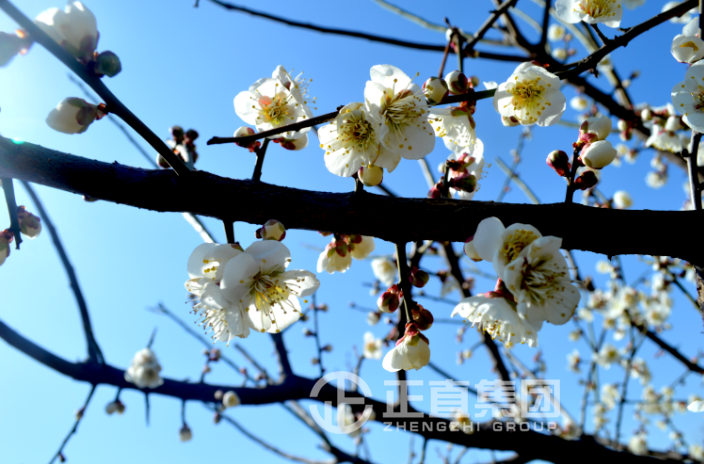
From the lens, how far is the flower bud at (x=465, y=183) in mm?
1418

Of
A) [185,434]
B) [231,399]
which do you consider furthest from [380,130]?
[185,434]

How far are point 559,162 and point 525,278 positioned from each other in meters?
0.46

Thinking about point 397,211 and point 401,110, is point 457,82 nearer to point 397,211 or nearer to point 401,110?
point 401,110

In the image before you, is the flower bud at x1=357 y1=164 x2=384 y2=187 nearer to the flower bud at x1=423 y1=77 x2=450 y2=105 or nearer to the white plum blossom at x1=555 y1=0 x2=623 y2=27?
the flower bud at x1=423 y1=77 x2=450 y2=105

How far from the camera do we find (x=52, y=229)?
1974 millimetres

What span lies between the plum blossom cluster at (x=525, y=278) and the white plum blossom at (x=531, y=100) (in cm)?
59

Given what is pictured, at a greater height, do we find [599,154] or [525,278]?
[599,154]

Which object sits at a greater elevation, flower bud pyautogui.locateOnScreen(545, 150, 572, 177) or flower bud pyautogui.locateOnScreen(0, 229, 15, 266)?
flower bud pyautogui.locateOnScreen(545, 150, 572, 177)

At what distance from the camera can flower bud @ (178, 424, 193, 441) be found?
11.9 ft

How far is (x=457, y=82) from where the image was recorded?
1208mm

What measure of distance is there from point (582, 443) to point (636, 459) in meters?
0.28

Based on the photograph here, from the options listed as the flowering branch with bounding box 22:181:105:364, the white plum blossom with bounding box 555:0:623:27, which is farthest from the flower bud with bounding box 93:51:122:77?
the white plum blossom with bounding box 555:0:623:27

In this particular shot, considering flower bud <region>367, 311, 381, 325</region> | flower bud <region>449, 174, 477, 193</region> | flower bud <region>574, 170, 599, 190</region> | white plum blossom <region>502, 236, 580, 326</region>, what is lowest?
white plum blossom <region>502, 236, 580, 326</region>

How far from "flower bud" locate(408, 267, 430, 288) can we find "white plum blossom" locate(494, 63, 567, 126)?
2.11 ft
